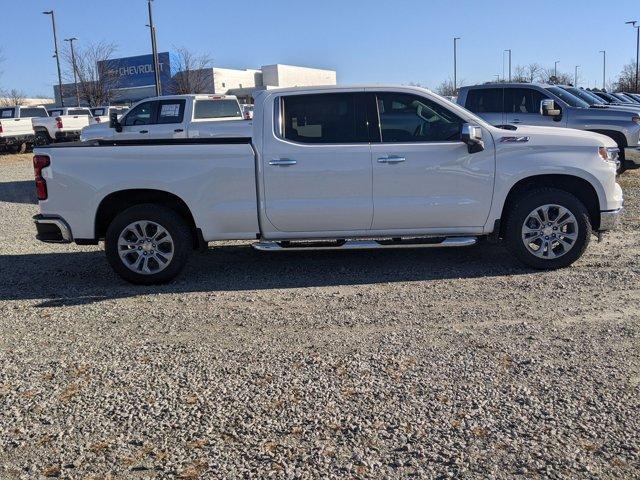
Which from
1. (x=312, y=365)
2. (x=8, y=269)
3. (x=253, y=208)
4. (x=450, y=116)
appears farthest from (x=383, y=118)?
(x=8, y=269)

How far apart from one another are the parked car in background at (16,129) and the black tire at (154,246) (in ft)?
73.1

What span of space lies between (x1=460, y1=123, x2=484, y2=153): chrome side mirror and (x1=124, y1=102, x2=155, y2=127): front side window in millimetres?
9638

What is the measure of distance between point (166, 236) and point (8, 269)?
222 centimetres

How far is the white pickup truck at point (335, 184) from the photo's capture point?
250 inches

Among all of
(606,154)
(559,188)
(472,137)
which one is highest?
(472,137)

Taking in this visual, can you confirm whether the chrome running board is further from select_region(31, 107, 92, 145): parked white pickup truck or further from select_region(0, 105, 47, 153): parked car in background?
select_region(0, 105, 47, 153): parked car in background

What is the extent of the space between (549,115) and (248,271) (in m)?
7.91

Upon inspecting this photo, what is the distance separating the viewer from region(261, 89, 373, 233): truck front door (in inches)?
250

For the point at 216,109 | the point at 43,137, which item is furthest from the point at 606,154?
the point at 43,137

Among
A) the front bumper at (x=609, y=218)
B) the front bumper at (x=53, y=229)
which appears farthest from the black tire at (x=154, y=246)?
the front bumper at (x=609, y=218)

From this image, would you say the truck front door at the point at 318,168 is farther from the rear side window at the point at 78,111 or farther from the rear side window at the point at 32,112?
the rear side window at the point at 78,111

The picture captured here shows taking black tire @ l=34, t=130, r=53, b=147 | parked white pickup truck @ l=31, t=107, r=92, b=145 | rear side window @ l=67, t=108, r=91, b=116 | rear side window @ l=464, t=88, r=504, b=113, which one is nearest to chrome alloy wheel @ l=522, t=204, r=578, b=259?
rear side window @ l=464, t=88, r=504, b=113

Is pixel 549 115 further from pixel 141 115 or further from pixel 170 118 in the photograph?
pixel 141 115

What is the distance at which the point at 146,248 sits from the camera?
21.3 ft
